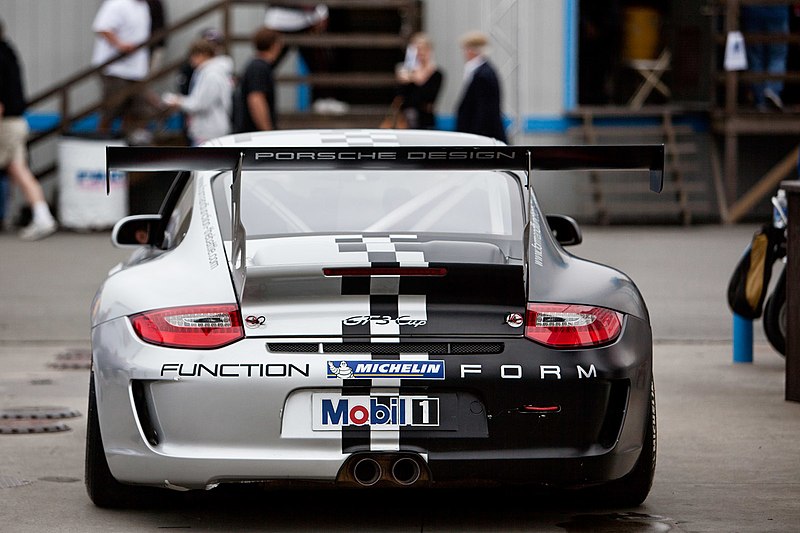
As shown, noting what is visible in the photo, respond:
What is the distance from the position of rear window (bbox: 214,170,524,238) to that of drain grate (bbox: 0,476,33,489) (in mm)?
1332

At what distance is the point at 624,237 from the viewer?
16453mm

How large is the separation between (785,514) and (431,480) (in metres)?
1.38

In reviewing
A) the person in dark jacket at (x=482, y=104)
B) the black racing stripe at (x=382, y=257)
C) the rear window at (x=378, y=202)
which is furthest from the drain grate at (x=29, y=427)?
the person in dark jacket at (x=482, y=104)

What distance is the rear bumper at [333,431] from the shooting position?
4.66m

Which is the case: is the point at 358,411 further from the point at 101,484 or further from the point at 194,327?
the point at 101,484

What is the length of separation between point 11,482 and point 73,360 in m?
3.15

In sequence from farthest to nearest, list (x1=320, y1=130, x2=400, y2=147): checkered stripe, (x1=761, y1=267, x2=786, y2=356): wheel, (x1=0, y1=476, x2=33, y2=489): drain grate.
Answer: (x1=761, y1=267, x2=786, y2=356): wheel, (x1=320, y1=130, x2=400, y2=147): checkered stripe, (x1=0, y1=476, x2=33, y2=489): drain grate

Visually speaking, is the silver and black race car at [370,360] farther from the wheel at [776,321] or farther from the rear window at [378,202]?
the wheel at [776,321]

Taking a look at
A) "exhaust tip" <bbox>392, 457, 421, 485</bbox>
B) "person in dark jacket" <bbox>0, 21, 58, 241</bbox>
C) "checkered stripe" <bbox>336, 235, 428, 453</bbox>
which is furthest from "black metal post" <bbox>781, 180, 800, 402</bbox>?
"person in dark jacket" <bbox>0, 21, 58, 241</bbox>

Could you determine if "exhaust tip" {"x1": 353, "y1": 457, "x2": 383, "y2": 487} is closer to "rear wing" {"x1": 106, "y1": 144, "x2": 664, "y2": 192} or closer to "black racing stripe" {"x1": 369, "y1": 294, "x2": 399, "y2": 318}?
"black racing stripe" {"x1": 369, "y1": 294, "x2": 399, "y2": 318}

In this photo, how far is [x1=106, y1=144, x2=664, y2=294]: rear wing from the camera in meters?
4.98

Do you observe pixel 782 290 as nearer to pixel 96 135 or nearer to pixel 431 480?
pixel 431 480

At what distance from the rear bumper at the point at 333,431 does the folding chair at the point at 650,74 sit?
15323mm

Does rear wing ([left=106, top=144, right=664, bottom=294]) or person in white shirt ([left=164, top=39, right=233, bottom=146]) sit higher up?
rear wing ([left=106, top=144, right=664, bottom=294])
